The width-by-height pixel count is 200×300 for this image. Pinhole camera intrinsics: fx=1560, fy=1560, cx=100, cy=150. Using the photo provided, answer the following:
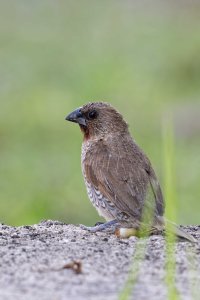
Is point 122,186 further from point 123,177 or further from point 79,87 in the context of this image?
point 79,87

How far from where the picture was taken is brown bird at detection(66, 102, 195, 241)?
35.6ft

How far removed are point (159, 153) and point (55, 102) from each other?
225 inches

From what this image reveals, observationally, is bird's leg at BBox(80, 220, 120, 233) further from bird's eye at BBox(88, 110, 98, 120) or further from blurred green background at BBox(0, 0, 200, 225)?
blurred green background at BBox(0, 0, 200, 225)

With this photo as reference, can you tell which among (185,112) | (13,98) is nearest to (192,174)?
(185,112)

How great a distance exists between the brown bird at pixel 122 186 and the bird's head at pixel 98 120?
0.06 m

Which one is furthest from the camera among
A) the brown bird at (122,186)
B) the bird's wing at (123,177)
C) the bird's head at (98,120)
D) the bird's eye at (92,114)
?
the bird's eye at (92,114)

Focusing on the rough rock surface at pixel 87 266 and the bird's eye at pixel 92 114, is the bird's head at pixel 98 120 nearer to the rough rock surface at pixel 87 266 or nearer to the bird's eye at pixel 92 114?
the bird's eye at pixel 92 114

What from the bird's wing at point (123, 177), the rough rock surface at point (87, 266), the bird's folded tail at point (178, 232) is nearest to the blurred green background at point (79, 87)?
the bird's wing at point (123, 177)

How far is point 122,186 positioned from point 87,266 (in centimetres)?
180

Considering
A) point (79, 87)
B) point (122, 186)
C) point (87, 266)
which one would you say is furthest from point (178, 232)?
point (79, 87)

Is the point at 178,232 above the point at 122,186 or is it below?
below

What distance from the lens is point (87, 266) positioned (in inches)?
366

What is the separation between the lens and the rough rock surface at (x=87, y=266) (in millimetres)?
8648

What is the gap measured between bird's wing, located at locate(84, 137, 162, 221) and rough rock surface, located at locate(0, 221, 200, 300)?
317 millimetres
